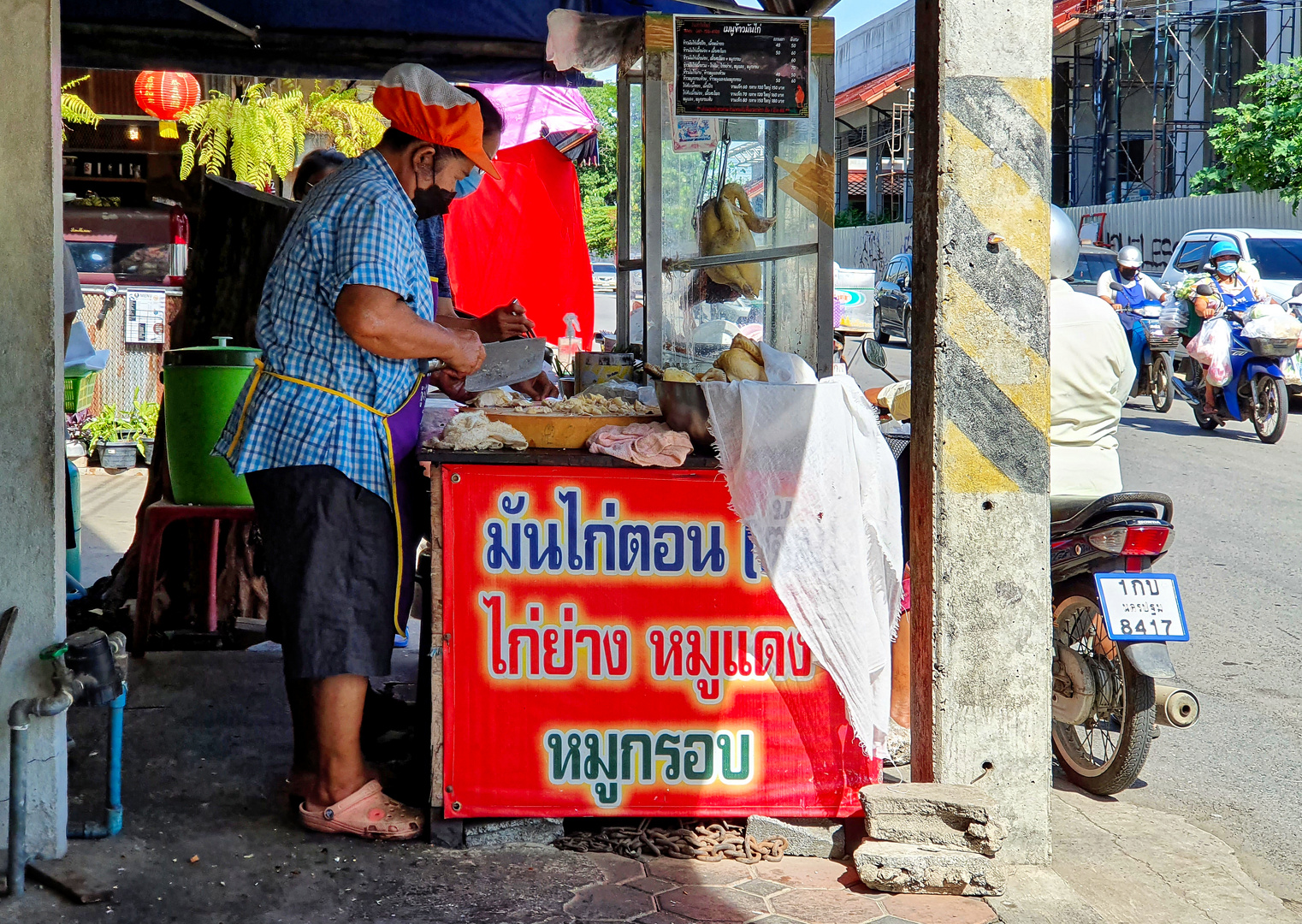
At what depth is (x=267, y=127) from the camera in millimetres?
9750

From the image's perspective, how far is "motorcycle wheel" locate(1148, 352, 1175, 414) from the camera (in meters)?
13.4

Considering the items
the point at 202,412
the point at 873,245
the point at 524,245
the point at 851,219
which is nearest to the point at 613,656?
the point at 202,412

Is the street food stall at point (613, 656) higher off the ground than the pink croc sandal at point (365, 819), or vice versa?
the street food stall at point (613, 656)

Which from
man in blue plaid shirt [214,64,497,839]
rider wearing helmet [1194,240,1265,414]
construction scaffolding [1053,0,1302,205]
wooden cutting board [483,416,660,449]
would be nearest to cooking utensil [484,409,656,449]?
wooden cutting board [483,416,660,449]

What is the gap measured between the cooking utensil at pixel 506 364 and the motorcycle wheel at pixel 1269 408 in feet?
31.8

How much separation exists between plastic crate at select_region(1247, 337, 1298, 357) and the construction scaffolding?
14481mm

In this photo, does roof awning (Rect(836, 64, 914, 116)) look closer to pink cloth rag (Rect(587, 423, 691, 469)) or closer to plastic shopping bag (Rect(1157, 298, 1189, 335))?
plastic shopping bag (Rect(1157, 298, 1189, 335))

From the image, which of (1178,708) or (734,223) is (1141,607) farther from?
(734,223)

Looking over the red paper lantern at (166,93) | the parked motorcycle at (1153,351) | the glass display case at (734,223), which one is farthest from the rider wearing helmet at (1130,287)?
the glass display case at (734,223)

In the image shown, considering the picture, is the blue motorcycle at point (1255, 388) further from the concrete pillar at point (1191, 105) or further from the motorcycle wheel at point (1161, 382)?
the concrete pillar at point (1191, 105)

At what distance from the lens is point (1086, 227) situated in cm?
2425

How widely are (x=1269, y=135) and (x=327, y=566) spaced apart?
19.1m

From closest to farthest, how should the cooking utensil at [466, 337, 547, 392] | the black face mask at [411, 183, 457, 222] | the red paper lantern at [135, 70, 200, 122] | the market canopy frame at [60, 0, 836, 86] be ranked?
1. the black face mask at [411, 183, 457, 222]
2. the cooking utensil at [466, 337, 547, 392]
3. the market canopy frame at [60, 0, 836, 86]
4. the red paper lantern at [135, 70, 200, 122]

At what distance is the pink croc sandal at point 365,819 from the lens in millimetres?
3234
